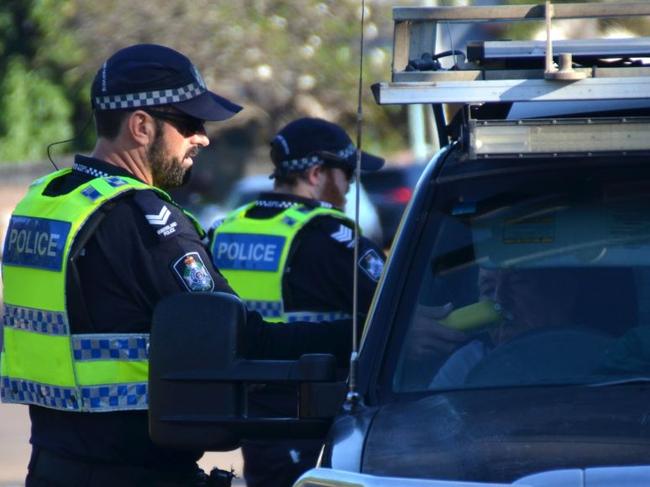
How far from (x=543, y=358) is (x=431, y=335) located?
0.88 feet

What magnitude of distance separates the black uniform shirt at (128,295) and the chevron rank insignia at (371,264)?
1239 mm

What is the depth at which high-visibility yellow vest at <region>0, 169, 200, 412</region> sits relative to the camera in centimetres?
389

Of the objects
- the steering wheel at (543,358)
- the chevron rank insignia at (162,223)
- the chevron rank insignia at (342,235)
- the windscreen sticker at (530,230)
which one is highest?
the windscreen sticker at (530,230)

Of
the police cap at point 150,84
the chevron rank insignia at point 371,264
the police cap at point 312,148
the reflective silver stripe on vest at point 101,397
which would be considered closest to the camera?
the reflective silver stripe on vest at point 101,397

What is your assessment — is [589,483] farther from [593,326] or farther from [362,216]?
[362,216]

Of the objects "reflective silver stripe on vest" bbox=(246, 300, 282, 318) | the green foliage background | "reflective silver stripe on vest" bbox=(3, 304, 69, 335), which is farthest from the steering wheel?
the green foliage background

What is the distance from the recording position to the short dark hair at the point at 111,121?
4156 millimetres

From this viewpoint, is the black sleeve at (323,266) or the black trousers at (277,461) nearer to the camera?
the black trousers at (277,461)

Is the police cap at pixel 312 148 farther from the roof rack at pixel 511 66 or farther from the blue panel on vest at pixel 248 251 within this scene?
the roof rack at pixel 511 66

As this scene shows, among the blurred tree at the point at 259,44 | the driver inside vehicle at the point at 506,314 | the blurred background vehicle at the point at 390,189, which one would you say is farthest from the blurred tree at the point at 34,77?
the driver inside vehicle at the point at 506,314

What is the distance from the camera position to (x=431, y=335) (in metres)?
3.54

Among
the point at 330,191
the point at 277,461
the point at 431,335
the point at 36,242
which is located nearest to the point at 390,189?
the point at 330,191

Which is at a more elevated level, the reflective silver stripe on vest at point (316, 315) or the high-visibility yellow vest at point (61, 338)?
the high-visibility yellow vest at point (61, 338)

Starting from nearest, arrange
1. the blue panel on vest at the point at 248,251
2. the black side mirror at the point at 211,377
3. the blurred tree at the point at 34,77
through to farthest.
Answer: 1. the black side mirror at the point at 211,377
2. the blue panel on vest at the point at 248,251
3. the blurred tree at the point at 34,77
